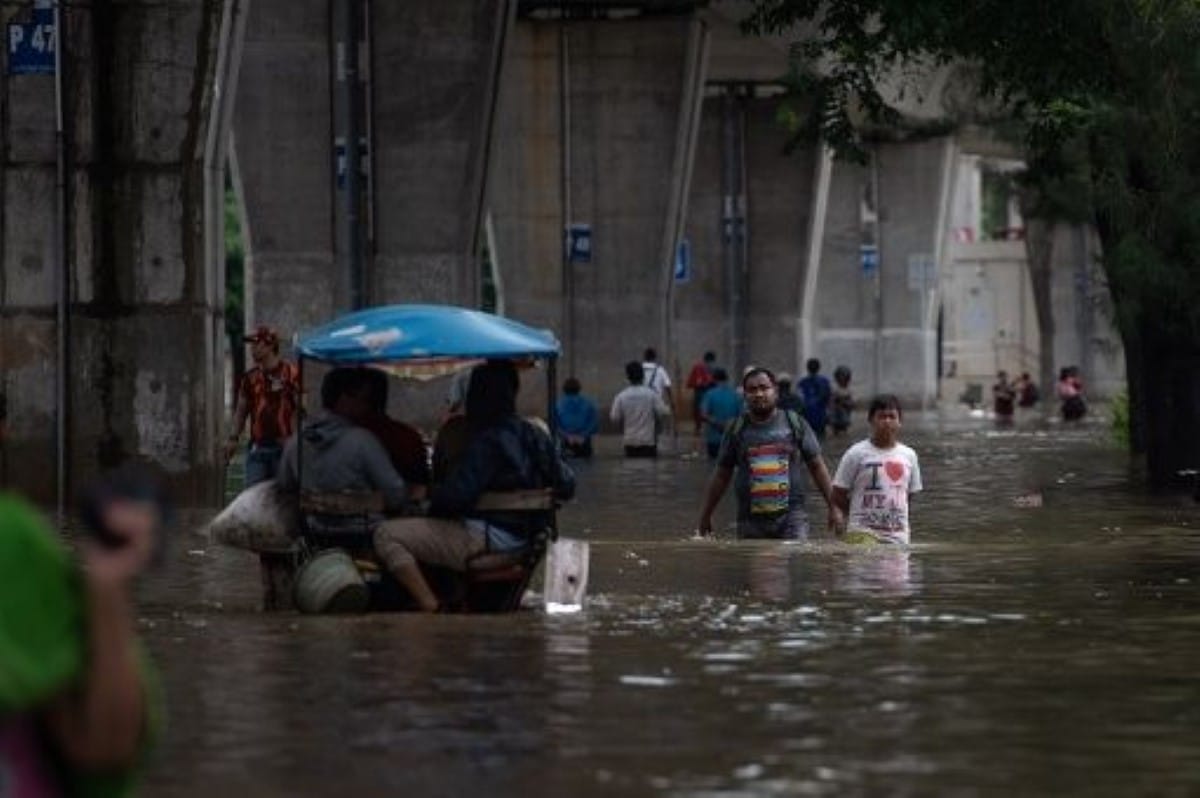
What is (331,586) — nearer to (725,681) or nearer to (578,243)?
(725,681)

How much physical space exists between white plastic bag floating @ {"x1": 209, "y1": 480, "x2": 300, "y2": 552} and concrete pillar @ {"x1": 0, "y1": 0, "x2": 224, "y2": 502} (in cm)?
1074

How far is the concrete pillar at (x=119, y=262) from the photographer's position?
89.8ft

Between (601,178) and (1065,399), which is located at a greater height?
(601,178)

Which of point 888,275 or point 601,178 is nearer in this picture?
point 601,178

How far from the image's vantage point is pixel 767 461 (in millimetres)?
20141

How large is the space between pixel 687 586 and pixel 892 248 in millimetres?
69640

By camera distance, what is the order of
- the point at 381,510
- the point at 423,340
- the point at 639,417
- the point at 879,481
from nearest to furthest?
the point at 381,510, the point at 423,340, the point at 879,481, the point at 639,417

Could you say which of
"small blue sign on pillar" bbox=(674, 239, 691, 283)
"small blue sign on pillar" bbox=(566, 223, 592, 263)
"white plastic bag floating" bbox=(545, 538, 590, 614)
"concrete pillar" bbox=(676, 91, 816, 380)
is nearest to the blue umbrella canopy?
"white plastic bag floating" bbox=(545, 538, 590, 614)

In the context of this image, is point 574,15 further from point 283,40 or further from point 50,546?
point 50,546

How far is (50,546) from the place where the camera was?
5691mm

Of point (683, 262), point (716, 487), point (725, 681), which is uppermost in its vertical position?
point (683, 262)

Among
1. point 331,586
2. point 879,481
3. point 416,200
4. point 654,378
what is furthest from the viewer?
point 654,378

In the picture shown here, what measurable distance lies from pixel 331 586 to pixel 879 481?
4.42m

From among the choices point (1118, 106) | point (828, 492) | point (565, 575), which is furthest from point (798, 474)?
point (1118, 106)
